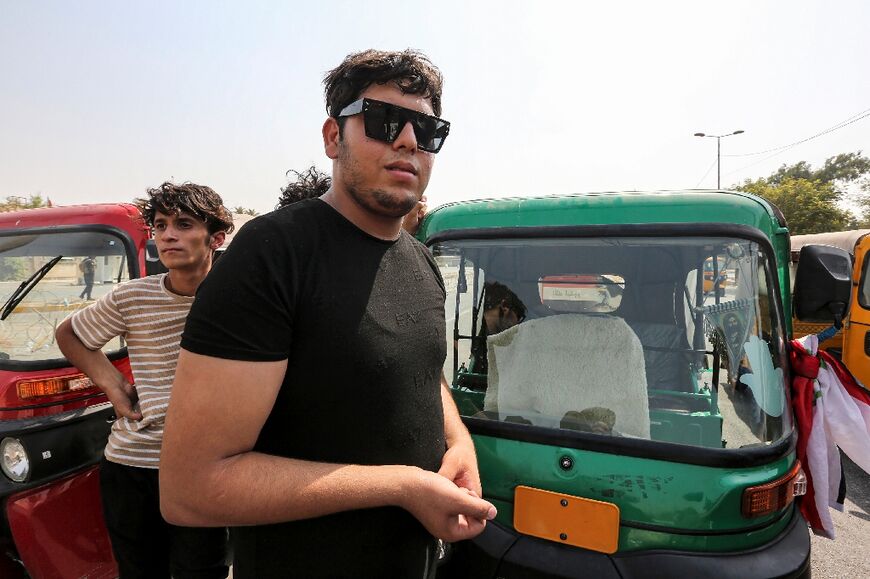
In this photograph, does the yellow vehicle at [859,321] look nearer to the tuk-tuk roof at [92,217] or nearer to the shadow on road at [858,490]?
the shadow on road at [858,490]

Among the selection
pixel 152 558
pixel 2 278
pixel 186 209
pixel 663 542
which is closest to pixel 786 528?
pixel 663 542

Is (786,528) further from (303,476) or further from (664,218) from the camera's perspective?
(303,476)

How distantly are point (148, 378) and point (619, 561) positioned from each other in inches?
76.5

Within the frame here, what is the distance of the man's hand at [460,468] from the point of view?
4.39ft

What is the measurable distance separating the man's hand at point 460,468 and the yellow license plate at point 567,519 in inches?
23.1

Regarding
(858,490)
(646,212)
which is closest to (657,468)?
(646,212)

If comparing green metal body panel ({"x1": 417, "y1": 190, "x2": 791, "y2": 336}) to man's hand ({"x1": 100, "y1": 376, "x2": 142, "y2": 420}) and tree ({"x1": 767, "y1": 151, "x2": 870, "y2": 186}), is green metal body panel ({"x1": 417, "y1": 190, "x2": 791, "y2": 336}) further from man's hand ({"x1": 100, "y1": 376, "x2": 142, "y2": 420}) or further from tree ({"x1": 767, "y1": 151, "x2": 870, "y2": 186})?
tree ({"x1": 767, "y1": 151, "x2": 870, "y2": 186})

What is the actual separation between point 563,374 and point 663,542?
0.71 metres

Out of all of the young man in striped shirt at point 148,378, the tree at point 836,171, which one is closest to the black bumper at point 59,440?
the young man in striped shirt at point 148,378

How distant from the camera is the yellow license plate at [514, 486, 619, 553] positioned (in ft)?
5.89

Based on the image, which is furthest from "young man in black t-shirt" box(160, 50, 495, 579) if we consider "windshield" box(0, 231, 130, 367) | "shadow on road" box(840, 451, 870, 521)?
"shadow on road" box(840, 451, 870, 521)

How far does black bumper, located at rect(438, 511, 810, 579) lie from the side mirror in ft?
2.72

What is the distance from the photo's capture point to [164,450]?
942 mm

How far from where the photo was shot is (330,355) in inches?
40.6
